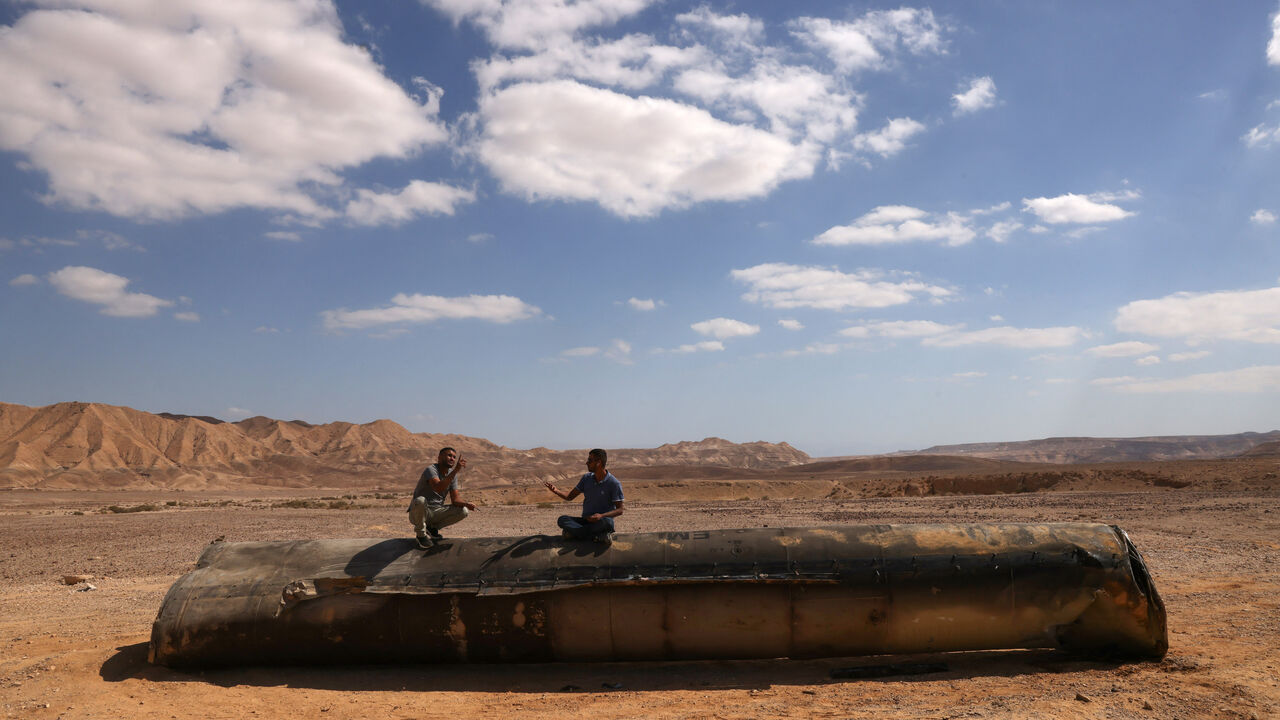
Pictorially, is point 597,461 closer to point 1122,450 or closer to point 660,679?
point 660,679

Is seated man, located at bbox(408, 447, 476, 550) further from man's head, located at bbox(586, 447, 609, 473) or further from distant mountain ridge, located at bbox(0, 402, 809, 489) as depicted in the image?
distant mountain ridge, located at bbox(0, 402, 809, 489)

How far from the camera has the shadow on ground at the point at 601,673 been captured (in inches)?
315

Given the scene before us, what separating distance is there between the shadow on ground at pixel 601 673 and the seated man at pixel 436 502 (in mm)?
1640

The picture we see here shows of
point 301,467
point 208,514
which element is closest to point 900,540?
point 208,514

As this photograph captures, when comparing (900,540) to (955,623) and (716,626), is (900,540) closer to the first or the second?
(955,623)

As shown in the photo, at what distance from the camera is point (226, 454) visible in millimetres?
100000

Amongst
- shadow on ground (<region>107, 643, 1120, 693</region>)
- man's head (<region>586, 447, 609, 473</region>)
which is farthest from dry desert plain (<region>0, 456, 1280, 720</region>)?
man's head (<region>586, 447, 609, 473</region>)

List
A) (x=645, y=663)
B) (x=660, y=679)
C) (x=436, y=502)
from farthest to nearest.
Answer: (x=436, y=502) < (x=645, y=663) < (x=660, y=679)

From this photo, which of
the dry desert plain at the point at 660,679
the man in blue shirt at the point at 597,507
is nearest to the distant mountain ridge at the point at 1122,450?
the dry desert plain at the point at 660,679

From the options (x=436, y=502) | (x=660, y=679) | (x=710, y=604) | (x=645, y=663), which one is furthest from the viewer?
(x=436, y=502)

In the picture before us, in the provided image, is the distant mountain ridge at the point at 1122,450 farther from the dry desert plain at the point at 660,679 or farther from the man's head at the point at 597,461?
the man's head at the point at 597,461

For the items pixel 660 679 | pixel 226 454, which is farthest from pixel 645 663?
pixel 226 454

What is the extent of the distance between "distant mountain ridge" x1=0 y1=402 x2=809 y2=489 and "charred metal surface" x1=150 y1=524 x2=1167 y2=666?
79268mm

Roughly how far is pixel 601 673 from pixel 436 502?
305 cm
